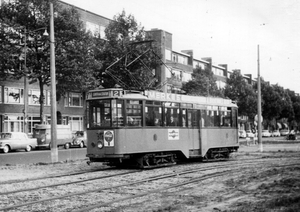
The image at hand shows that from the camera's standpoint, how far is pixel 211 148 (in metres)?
21.8

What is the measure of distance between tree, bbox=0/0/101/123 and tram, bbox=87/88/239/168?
66.3 ft

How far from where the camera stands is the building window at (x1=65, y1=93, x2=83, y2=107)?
55.0 meters

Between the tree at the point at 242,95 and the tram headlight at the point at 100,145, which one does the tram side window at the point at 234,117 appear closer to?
the tram headlight at the point at 100,145

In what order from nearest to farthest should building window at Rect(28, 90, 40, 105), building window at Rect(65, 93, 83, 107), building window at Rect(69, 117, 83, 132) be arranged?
building window at Rect(28, 90, 40, 105), building window at Rect(65, 93, 83, 107), building window at Rect(69, 117, 83, 132)

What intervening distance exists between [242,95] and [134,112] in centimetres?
5778

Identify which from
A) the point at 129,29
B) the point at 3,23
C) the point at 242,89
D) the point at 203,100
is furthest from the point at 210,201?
the point at 242,89

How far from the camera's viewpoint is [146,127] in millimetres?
17500

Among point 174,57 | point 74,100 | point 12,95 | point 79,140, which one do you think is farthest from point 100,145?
point 174,57

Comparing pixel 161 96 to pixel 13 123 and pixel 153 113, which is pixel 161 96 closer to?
pixel 153 113

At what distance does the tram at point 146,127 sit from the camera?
54.7ft

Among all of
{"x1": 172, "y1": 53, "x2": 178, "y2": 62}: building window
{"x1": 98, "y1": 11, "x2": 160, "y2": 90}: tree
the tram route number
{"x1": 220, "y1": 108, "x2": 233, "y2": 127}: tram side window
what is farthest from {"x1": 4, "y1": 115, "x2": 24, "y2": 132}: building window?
{"x1": 172, "y1": 53, "x2": 178, "y2": 62}: building window

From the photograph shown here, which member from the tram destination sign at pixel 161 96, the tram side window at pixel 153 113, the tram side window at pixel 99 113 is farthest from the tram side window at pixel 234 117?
the tram side window at pixel 99 113

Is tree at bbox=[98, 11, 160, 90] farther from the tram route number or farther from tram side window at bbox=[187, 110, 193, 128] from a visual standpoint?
the tram route number

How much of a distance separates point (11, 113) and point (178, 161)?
29.4 meters
